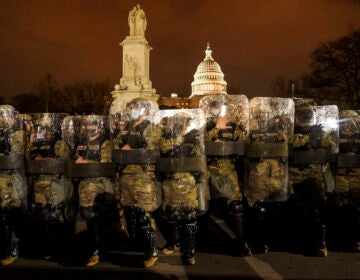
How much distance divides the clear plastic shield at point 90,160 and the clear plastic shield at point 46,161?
0.90ft

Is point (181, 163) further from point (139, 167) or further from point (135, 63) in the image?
point (135, 63)

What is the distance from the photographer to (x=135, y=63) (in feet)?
117

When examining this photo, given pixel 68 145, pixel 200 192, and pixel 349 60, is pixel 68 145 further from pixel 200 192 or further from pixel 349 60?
pixel 349 60

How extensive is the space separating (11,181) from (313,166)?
4.02 metres

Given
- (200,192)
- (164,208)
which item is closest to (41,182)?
(164,208)

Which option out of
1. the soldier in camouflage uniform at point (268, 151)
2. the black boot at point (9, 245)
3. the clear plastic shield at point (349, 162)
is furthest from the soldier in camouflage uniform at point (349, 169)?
the black boot at point (9, 245)

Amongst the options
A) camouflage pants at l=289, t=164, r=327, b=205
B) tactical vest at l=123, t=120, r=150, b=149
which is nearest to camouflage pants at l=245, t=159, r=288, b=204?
camouflage pants at l=289, t=164, r=327, b=205

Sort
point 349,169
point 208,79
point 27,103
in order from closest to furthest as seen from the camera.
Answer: point 349,169 → point 27,103 → point 208,79

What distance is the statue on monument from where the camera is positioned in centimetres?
3609

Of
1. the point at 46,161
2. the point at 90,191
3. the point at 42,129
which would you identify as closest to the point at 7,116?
the point at 42,129

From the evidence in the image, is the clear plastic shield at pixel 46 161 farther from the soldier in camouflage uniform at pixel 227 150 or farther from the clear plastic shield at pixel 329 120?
the clear plastic shield at pixel 329 120

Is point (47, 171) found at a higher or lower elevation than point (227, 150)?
lower

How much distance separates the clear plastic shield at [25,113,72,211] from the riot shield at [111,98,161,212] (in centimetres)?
84

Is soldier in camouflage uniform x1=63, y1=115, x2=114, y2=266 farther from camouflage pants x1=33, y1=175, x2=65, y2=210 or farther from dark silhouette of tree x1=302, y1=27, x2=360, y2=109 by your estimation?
dark silhouette of tree x1=302, y1=27, x2=360, y2=109
